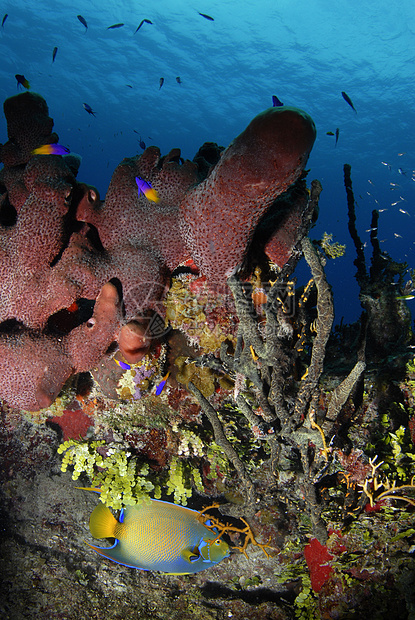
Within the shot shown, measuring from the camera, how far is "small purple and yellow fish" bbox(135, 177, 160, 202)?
2490 millimetres

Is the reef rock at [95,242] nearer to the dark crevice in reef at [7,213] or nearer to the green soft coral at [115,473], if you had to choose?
the dark crevice in reef at [7,213]

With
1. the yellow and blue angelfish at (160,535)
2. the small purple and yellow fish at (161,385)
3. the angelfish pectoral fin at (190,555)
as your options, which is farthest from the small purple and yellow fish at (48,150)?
the angelfish pectoral fin at (190,555)

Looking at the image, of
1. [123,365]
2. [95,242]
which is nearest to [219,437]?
[123,365]

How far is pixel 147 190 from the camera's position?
8.21 feet

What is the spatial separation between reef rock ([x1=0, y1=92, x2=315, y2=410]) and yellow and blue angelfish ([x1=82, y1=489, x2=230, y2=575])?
1.37m

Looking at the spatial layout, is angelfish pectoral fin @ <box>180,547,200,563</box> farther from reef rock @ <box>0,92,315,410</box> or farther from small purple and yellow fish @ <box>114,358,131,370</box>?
reef rock @ <box>0,92,315,410</box>

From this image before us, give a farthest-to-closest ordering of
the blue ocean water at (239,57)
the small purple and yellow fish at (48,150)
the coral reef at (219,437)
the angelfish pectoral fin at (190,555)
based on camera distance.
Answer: the blue ocean water at (239,57)
the angelfish pectoral fin at (190,555)
the small purple and yellow fish at (48,150)
the coral reef at (219,437)

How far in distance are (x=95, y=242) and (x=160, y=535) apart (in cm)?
271

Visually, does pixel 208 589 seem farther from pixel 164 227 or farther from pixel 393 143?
pixel 393 143

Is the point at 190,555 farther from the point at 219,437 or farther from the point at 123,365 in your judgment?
the point at 123,365

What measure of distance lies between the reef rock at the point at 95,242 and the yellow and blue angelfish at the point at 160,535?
54.0 inches

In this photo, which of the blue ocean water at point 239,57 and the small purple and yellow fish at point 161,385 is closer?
the small purple and yellow fish at point 161,385

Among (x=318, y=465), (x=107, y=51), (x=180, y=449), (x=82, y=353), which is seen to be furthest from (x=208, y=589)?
(x=107, y=51)

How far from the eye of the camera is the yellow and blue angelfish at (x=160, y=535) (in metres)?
2.74
